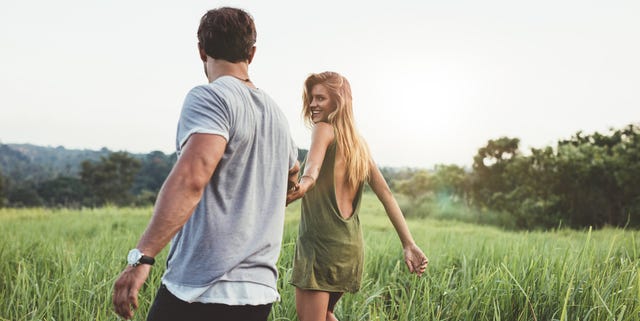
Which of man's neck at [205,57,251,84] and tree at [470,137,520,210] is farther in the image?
tree at [470,137,520,210]

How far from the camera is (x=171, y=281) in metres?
1.84

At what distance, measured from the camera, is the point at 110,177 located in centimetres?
4553

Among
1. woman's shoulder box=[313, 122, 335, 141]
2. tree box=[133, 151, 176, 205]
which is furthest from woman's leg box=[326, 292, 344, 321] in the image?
tree box=[133, 151, 176, 205]

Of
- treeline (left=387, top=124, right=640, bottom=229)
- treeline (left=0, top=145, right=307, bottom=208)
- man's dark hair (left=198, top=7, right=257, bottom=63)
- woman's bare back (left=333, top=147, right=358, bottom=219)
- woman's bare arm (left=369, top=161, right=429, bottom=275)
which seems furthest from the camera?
treeline (left=0, top=145, right=307, bottom=208)

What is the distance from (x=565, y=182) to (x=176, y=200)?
1887 cm

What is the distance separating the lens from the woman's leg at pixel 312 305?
2803 mm

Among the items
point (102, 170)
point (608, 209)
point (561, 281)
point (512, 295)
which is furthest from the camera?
point (102, 170)

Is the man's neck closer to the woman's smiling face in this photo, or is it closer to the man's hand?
the man's hand

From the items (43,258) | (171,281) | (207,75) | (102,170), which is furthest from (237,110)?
(102,170)

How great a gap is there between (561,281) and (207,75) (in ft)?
8.50

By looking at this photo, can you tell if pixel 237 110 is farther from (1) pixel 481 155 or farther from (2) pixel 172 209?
(1) pixel 481 155

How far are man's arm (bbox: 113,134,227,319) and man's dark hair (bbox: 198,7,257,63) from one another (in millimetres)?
373

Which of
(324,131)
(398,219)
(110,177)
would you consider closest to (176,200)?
(324,131)

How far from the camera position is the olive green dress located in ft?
9.14
